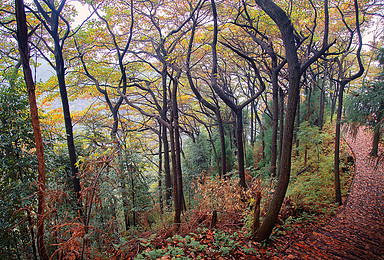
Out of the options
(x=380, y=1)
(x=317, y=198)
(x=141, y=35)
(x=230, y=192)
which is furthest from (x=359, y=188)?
(x=141, y=35)

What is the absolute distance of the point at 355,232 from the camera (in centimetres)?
546

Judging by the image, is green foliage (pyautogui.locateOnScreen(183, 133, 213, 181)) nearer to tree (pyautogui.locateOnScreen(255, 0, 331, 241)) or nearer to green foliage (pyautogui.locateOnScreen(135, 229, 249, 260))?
green foliage (pyautogui.locateOnScreen(135, 229, 249, 260))

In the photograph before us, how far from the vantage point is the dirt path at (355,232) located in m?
4.28

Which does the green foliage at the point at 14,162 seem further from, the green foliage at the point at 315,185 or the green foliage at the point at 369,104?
the green foliage at the point at 369,104

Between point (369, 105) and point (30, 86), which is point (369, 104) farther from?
point (30, 86)

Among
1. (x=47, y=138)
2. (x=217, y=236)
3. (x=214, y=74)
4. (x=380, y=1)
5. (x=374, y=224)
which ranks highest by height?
(x=380, y=1)

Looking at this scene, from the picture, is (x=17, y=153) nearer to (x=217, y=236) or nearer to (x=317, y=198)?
(x=217, y=236)

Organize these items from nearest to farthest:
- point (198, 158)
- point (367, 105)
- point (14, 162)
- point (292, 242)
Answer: point (292, 242), point (14, 162), point (367, 105), point (198, 158)

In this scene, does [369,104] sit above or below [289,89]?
above

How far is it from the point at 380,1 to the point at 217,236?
993 centimetres

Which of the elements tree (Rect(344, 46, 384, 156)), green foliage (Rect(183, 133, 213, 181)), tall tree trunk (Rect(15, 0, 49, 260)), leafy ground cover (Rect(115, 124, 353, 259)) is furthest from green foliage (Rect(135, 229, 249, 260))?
green foliage (Rect(183, 133, 213, 181))

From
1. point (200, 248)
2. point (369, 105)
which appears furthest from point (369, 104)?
point (200, 248)

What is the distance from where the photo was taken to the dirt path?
428 cm

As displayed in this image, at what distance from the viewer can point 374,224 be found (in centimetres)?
609
